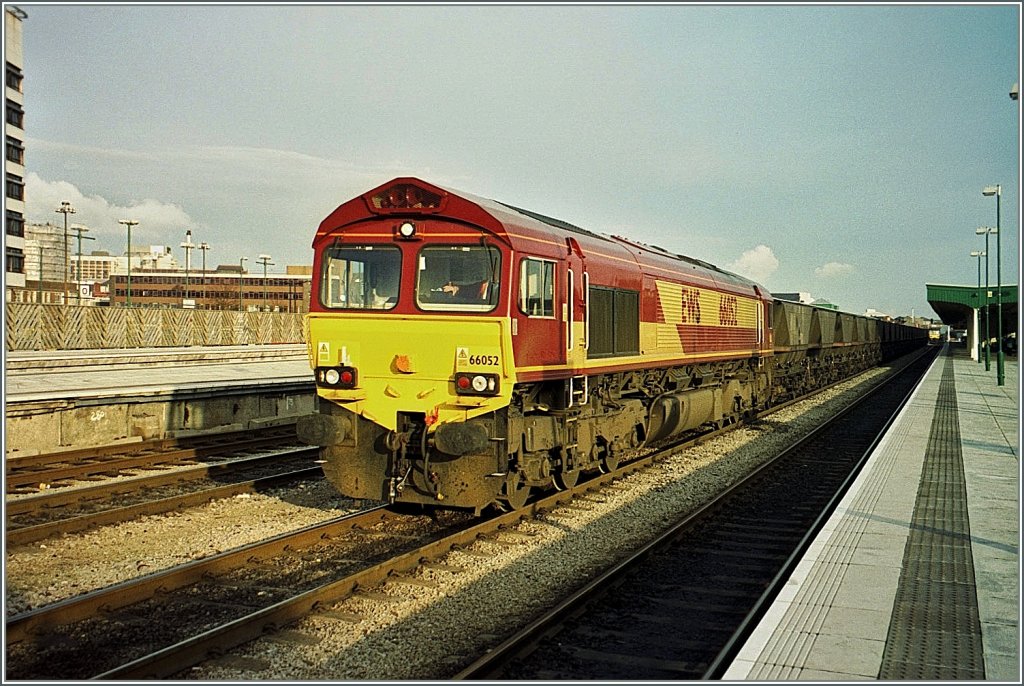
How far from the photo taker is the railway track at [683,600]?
6551 mm

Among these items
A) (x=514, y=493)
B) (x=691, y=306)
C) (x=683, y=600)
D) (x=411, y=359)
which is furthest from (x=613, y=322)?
(x=683, y=600)

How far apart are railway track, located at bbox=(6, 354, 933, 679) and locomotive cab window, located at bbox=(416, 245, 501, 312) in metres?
2.67

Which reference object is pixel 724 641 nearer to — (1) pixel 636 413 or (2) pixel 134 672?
(2) pixel 134 672

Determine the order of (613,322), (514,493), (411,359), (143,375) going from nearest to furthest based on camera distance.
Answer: (411,359), (514,493), (613,322), (143,375)

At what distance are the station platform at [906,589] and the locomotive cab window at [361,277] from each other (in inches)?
219

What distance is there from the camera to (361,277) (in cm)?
1033

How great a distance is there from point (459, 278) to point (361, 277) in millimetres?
1286

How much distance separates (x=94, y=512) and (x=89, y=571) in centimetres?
269

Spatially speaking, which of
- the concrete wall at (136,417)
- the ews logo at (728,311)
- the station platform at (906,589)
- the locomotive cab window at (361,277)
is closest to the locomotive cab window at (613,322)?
the locomotive cab window at (361,277)

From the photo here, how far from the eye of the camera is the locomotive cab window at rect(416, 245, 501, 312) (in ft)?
32.1

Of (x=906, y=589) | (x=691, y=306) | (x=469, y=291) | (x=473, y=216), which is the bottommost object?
(x=906, y=589)

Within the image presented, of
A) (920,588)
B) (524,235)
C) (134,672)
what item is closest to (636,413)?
(524,235)

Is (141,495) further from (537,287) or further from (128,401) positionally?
(537,287)

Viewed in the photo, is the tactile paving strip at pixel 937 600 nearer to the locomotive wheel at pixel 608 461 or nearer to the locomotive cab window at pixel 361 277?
the locomotive wheel at pixel 608 461
